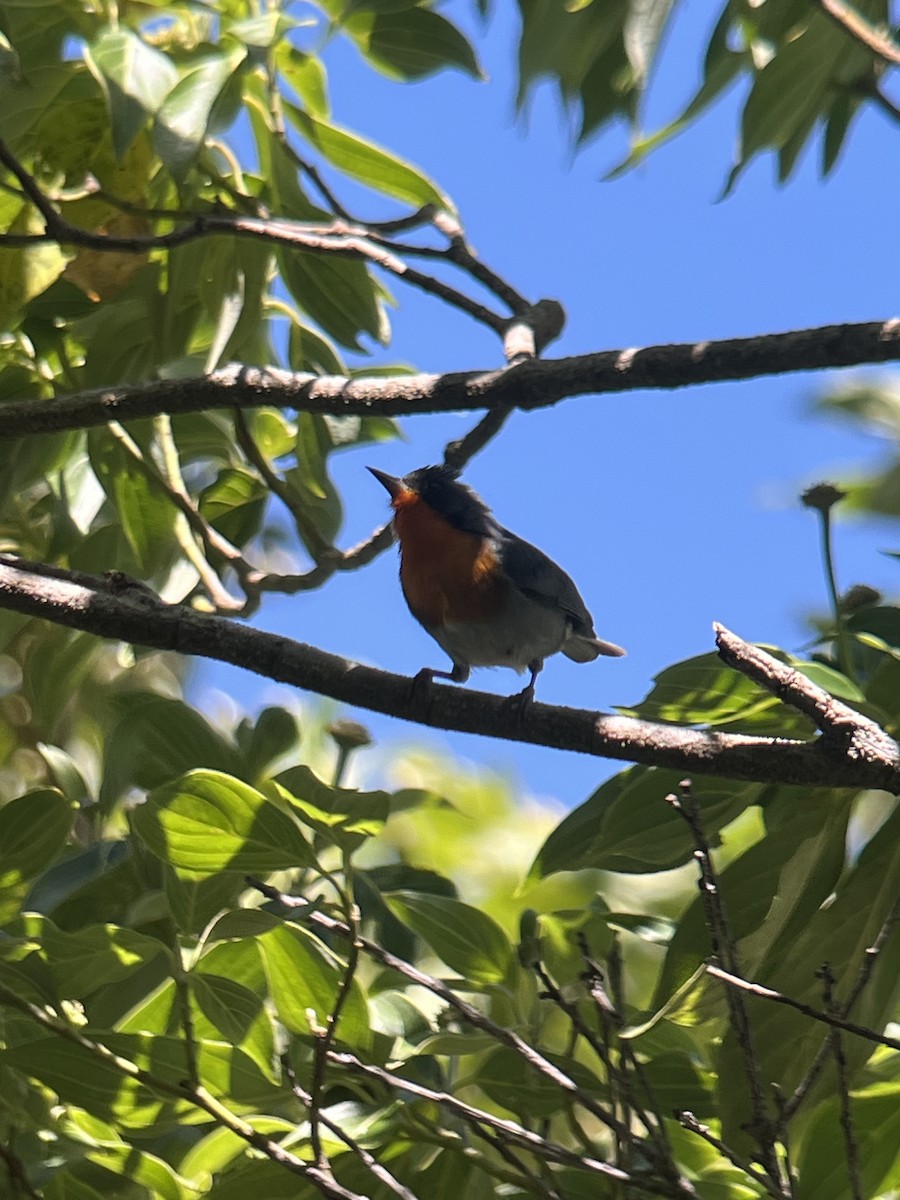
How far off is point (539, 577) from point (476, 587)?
0.64ft

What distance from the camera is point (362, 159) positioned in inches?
114

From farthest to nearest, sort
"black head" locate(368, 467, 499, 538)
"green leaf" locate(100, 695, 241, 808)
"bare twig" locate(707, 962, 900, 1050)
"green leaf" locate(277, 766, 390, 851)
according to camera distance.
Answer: "black head" locate(368, 467, 499, 538), "green leaf" locate(100, 695, 241, 808), "green leaf" locate(277, 766, 390, 851), "bare twig" locate(707, 962, 900, 1050)

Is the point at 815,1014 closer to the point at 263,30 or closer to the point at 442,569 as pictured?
the point at 263,30

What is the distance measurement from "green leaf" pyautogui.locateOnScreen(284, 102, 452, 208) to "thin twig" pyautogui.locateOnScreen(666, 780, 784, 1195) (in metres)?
1.66

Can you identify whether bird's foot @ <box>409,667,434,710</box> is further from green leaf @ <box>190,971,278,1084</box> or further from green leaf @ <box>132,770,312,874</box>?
green leaf @ <box>190,971,278,1084</box>

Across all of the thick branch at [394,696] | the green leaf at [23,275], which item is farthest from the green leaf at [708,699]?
the green leaf at [23,275]

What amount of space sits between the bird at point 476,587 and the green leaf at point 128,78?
A: 1609 mm

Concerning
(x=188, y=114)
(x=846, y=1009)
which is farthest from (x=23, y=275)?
(x=846, y=1009)

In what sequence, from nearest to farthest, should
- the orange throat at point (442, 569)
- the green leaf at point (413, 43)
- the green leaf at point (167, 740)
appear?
the green leaf at point (167, 740), the green leaf at point (413, 43), the orange throat at point (442, 569)

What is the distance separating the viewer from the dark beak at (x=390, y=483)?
3.91 m

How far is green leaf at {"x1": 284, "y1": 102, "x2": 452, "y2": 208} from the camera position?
2869 millimetres

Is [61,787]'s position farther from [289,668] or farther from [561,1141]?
[561,1141]

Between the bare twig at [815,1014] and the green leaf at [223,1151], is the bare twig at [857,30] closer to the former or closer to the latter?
the bare twig at [815,1014]

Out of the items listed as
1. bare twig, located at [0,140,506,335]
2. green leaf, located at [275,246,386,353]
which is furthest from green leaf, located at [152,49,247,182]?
green leaf, located at [275,246,386,353]
